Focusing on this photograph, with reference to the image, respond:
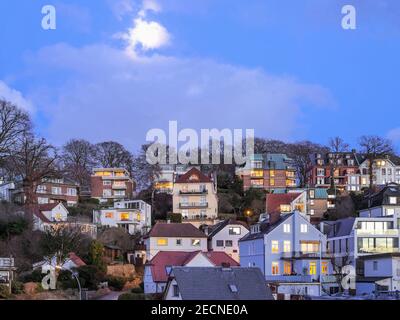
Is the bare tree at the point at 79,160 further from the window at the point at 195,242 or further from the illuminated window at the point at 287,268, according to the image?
the illuminated window at the point at 287,268

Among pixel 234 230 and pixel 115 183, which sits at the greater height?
pixel 115 183

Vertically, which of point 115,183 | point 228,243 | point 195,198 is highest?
point 115,183

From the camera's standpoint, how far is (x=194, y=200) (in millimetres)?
21453

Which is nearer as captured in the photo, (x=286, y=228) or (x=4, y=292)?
(x=4, y=292)

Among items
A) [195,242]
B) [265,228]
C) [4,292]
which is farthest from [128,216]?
[4,292]

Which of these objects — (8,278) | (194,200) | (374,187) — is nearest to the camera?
(8,278)

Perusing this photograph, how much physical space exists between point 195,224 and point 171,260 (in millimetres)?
6369

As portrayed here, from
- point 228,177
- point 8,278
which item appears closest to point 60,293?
point 8,278

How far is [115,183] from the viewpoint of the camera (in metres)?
23.9

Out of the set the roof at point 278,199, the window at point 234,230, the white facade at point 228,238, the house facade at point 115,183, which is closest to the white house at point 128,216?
the house facade at point 115,183

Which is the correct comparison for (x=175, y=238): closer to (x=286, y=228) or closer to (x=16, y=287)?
(x=286, y=228)

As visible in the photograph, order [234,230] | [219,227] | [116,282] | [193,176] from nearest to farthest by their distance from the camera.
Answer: [116,282] < [234,230] < [219,227] < [193,176]
